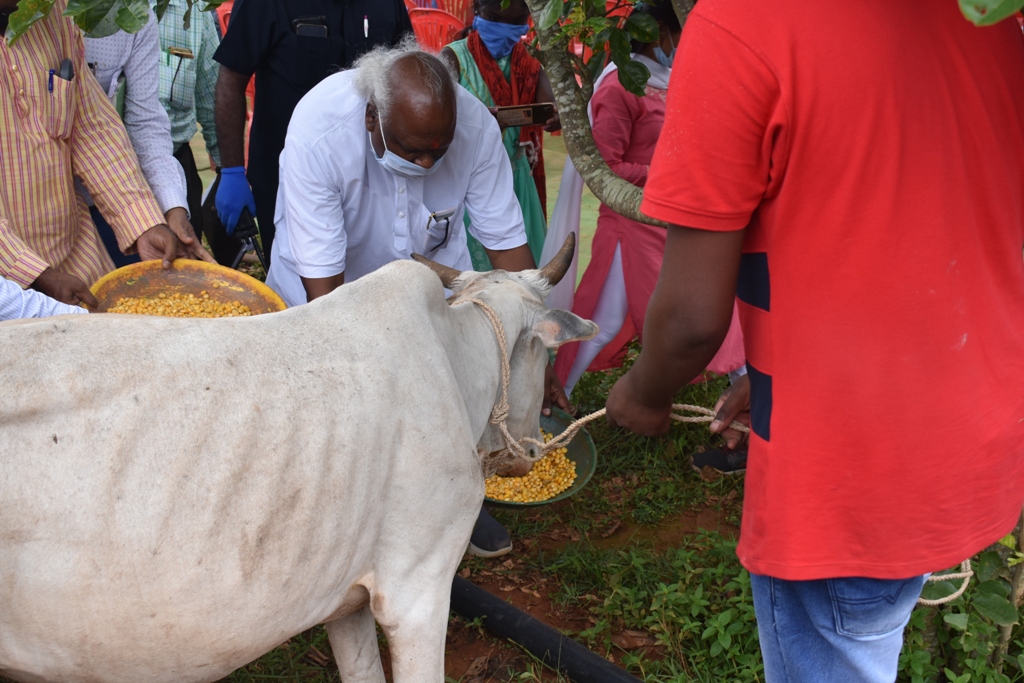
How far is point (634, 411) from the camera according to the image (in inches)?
76.5

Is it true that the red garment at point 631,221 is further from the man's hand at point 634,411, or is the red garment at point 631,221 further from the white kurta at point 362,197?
the man's hand at point 634,411

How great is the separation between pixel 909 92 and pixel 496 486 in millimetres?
2577

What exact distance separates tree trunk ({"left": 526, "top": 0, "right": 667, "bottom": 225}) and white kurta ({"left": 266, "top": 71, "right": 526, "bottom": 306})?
0.85m

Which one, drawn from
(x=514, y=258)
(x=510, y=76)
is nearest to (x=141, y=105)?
(x=514, y=258)

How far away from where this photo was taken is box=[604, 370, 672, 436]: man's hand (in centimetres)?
191

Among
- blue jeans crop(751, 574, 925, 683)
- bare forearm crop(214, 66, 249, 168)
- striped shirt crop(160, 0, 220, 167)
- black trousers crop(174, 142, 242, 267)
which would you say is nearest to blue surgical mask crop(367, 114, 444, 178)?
bare forearm crop(214, 66, 249, 168)

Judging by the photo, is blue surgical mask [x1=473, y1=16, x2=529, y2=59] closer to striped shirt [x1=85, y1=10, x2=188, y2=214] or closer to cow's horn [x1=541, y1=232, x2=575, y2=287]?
striped shirt [x1=85, y1=10, x2=188, y2=214]

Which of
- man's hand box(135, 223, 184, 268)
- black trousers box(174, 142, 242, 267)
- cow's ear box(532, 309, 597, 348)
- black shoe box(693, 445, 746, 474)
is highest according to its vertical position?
cow's ear box(532, 309, 597, 348)

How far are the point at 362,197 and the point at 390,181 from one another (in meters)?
0.14

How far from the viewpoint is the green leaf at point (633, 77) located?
3.03 metres

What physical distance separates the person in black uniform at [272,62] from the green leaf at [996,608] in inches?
146

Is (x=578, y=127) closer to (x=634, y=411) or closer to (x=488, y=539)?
(x=634, y=411)

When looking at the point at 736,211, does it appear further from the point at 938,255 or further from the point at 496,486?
the point at 496,486

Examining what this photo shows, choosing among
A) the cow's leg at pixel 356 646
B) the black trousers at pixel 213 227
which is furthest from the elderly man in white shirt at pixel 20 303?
the black trousers at pixel 213 227
